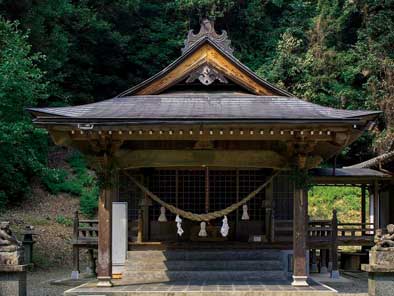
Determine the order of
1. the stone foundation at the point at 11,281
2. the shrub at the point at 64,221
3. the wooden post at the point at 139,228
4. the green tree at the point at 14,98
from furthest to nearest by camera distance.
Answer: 1. the shrub at the point at 64,221
2. the green tree at the point at 14,98
3. the wooden post at the point at 139,228
4. the stone foundation at the point at 11,281

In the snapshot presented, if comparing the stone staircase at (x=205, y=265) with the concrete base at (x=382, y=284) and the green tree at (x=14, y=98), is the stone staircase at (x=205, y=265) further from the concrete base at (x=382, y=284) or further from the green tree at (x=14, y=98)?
the green tree at (x=14, y=98)

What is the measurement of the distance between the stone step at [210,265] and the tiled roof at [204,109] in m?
3.60

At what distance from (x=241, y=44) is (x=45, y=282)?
19829 millimetres

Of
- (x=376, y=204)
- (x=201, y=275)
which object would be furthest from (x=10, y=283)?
(x=376, y=204)

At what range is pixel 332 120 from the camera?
1072cm

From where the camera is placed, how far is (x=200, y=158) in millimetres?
12188

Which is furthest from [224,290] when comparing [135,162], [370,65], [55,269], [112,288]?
[370,65]

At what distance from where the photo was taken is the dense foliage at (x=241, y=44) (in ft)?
86.6

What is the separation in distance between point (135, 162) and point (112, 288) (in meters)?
2.45

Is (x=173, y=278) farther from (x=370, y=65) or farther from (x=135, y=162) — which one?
(x=370, y=65)

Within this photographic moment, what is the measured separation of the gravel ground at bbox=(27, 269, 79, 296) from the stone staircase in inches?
67.4

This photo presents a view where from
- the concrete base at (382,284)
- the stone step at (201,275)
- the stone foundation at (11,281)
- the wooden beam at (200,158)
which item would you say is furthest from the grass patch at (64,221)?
the concrete base at (382,284)

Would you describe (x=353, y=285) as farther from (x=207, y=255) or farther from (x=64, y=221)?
(x=64, y=221)

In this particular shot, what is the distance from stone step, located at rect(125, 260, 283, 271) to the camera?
45.0 feet
